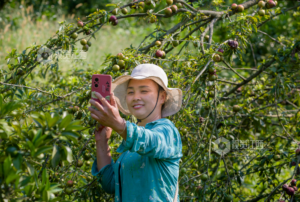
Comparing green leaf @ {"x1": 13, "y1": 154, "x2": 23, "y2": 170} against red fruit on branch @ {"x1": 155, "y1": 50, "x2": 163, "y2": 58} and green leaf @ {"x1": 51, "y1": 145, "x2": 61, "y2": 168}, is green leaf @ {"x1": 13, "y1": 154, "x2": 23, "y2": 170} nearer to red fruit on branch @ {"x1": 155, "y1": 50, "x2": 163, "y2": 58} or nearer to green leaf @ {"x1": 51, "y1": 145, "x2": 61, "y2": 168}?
green leaf @ {"x1": 51, "y1": 145, "x2": 61, "y2": 168}

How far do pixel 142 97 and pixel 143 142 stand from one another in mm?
406

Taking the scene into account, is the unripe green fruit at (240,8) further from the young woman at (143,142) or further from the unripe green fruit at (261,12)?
the young woman at (143,142)

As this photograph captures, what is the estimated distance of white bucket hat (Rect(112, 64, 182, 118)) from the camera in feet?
5.48

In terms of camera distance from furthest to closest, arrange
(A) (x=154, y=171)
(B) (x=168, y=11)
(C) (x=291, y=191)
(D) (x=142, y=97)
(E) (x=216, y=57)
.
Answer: (B) (x=168, y=11), (C) (x=291, y=191), (E) (x=216, y=57), (D) (x=142, y=97), (A) (x=154, y=171)

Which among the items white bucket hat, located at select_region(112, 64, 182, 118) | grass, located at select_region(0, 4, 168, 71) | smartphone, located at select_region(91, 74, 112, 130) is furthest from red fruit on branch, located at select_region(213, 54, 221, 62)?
grass, located at select_region(0, 4, 168, 71)

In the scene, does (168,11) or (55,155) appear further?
(168,11)

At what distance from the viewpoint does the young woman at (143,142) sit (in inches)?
50.9

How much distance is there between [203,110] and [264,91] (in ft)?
2.92

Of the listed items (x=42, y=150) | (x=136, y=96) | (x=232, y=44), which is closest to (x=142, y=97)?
(x=136, y=96)

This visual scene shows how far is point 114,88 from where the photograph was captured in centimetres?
188

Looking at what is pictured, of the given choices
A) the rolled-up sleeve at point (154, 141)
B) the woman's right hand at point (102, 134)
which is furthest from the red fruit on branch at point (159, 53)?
the rolled-up sleeve at point (154, 141)

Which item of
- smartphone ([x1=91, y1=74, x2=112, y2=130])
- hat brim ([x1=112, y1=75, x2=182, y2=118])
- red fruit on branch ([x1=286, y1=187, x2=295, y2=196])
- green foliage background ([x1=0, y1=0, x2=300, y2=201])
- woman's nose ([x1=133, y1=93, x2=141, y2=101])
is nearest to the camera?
green foliage background ([x1=0, y1=0, x2=300, y2=201])

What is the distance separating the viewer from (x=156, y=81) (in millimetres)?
1678

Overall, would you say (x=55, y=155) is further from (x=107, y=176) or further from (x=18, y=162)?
(x=107, y=176)
